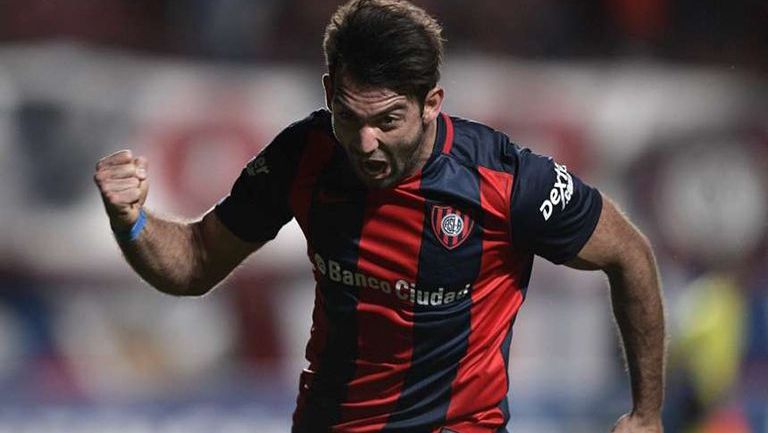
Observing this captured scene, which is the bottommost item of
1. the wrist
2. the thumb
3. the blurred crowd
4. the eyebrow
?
the wrist

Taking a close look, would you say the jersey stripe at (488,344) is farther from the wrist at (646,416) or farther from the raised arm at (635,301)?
the wrist at (646,416)

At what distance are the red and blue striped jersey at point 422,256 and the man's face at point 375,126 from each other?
0.48 feet

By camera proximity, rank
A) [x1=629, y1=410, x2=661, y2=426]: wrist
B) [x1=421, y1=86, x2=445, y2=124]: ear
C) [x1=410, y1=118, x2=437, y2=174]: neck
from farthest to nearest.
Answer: [x1=629, y1=410, x2=661, y2=426]: wrist → [x1=410, y1=118, x2=437, y2=174]: neck → [x1=421, y1=86, x2=445, y2=124]: ear

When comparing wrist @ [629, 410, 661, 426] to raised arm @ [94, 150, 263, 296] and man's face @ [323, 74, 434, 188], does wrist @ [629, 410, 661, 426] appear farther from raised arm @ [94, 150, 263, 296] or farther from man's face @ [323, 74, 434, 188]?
raised arm @ [94, 150, 263, 296]

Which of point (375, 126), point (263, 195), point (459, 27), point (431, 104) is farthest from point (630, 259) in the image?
point (459, 27)

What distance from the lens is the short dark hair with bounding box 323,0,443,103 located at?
150 inches

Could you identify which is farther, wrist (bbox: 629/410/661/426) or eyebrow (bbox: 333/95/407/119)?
wrist (bbox: 629/410/661/426)

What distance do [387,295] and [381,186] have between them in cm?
31

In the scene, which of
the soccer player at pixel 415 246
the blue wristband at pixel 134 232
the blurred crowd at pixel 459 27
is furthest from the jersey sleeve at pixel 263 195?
the blurred crowd at pixel 459 27

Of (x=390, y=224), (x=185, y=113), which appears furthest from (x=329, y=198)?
(x=185, y=113)

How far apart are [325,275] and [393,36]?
72 centimetres

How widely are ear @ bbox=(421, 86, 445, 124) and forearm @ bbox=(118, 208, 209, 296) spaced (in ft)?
2.70

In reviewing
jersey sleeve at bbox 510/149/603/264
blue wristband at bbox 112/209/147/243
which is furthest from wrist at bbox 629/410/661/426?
blue wristband at bbox 112/209/147/243

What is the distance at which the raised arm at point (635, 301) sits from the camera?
413 cm
